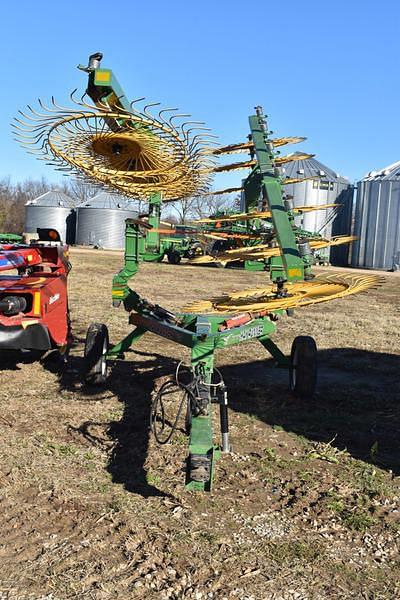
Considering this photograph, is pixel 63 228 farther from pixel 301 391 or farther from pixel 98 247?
pixel 301 391

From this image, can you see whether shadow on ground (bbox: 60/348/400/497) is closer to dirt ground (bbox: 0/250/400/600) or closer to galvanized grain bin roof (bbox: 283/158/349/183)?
dirt ground (bbox: 0/250/400/600)

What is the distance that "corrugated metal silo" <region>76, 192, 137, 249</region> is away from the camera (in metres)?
48.3

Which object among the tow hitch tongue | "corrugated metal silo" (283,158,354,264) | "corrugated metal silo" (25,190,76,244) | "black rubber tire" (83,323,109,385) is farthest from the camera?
"corrugated metal silo" (25,190,76,244)

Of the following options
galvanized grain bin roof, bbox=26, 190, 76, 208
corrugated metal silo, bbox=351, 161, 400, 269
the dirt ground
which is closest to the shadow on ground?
the dirt ground

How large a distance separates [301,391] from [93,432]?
222 cm

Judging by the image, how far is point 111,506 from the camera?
3641mm

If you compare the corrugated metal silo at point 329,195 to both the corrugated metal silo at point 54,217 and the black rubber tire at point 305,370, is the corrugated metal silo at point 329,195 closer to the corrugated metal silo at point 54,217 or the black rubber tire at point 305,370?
the corrugated metal silo at point 54,217

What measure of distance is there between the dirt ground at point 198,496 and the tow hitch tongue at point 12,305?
2.66 ft

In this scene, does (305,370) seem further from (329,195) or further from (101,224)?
(101,224)

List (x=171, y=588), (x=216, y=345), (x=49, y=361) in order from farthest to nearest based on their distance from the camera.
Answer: (x=49, y=361)
(x=216, y=345)
(x=171, y=588)

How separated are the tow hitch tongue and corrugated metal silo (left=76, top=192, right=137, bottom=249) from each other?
42.4 meters

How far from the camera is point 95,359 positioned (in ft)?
20.7

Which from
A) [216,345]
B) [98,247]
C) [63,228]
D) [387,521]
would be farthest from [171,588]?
[63,228]

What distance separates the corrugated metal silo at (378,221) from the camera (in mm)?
34750
